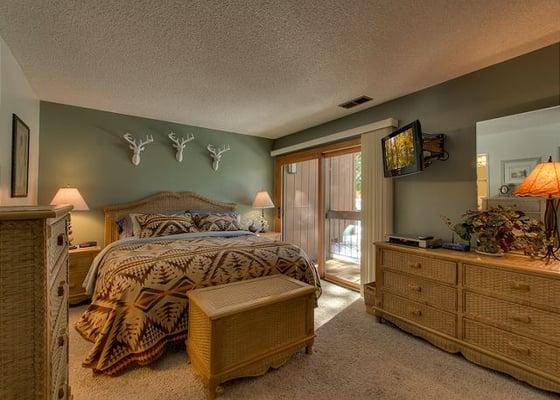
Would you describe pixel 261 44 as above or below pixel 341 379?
above

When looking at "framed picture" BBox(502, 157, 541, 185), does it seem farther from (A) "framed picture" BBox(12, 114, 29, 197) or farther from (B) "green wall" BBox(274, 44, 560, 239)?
(A) "framed picture" BBox(12, 114, 29, 197)

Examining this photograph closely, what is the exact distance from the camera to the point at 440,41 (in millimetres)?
1849

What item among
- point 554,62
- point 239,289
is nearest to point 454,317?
point 239,289

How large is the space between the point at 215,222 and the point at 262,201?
3.40 feet

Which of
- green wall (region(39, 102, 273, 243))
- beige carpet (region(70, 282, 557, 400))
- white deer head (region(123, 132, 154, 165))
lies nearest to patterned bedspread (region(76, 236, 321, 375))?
beige carpet (region(70, 282, 557, 400))

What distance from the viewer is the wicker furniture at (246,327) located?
1.60m

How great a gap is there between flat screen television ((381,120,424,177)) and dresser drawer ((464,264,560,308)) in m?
0.89

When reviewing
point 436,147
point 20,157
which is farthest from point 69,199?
point 436,147

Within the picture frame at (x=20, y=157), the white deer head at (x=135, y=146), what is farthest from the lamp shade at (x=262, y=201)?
the picture frame at (x=20, y=157)

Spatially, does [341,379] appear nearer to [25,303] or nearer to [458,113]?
[25,303]

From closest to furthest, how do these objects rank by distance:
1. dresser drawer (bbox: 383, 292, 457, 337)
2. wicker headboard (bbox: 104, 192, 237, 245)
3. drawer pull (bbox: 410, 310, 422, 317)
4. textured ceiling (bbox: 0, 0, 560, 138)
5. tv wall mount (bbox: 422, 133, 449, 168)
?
1. textured ceiling (bbox: 0, 0, 560, 138)
2. dresser drawer (bbox: 383, 292, 457, 337)
3. drawer pull (bbox: 410, 310, 422, 317)
4. tv wall mount (bbox: 422, 133, 449, 168)
5. wicker headboard (bbox: 104, 192, 237, 245)

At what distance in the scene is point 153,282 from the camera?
1968 mm

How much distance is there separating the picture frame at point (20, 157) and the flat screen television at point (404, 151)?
10.5 feet

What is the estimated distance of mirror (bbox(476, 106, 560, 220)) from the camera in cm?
192
